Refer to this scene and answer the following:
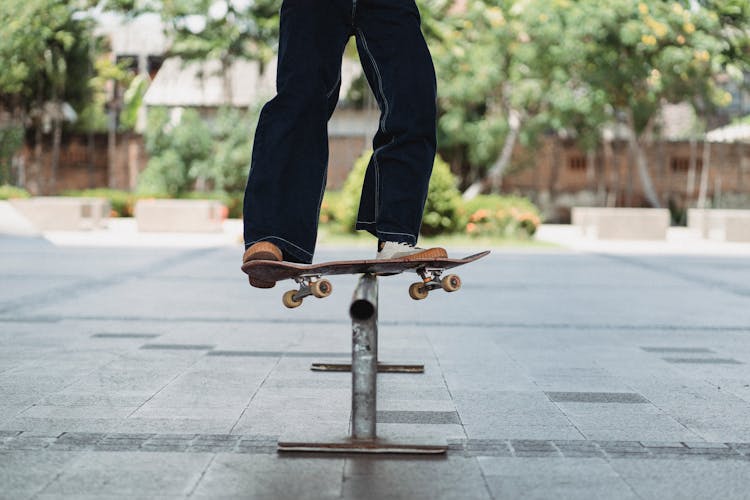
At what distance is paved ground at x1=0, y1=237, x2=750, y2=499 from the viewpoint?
3008mm

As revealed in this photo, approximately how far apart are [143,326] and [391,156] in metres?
3.96

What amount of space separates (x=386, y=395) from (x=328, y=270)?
1.20m

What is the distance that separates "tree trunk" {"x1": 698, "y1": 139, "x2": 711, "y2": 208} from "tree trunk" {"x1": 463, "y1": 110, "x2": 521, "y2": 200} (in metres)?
6.11

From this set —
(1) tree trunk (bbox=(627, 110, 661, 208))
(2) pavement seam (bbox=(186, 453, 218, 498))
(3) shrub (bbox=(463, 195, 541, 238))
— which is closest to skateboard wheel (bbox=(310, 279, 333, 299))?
(2) pavement seam (bbox=(186, 453, 218, 498))

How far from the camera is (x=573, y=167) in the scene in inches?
1220

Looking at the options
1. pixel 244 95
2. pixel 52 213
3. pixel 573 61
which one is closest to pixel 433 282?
pixel 52 213

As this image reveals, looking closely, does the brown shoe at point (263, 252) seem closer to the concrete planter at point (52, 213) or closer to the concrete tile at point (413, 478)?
the concrete tile at point (413, 478)

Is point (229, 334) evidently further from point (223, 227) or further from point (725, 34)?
point (725, 34)

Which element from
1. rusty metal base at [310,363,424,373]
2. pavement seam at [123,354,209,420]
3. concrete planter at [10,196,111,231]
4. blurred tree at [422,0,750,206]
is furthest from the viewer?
blurred tree at [422,0,750,206]

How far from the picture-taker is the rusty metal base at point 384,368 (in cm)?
509

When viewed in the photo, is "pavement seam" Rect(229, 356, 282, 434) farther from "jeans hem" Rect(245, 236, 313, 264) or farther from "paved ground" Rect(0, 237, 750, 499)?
"jeans hem" Rect(245, 236, 313, 264)

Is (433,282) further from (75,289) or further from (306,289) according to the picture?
(75,289)

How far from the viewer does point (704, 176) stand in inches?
1232

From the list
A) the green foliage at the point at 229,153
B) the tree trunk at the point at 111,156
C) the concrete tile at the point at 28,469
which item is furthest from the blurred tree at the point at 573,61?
the concrete tile at the point at 28,469
